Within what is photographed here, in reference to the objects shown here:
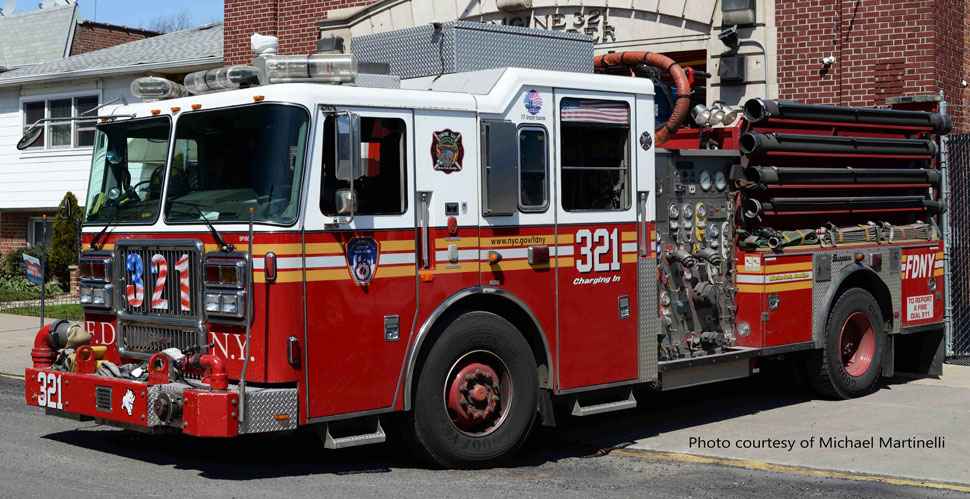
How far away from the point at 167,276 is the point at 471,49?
8.88 ft

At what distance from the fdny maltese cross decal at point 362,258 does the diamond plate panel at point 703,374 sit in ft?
9.21

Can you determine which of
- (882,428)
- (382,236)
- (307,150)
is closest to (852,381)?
(882,428)

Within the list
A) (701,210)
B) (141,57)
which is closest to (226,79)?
(701,210)

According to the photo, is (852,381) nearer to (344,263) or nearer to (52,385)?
(344,263)

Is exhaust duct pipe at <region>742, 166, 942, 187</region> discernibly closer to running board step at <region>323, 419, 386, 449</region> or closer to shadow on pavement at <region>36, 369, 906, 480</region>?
shadow on pavement at <region>36, 369, 906, 480</region>

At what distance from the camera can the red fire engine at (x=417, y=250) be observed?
6.67 metres

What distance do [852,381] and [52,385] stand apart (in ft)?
23.2

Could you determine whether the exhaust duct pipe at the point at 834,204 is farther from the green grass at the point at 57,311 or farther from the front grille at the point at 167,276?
the green grass at the point at 57,311

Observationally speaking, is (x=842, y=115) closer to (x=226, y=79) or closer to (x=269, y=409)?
(x=226, y=79)

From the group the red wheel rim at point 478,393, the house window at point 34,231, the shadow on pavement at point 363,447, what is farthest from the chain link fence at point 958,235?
the house window at point 34,231

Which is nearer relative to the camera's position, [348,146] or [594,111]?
[348,146]

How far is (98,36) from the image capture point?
3206 cm

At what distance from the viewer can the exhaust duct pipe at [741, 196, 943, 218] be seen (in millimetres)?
9445

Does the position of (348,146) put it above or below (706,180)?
above
